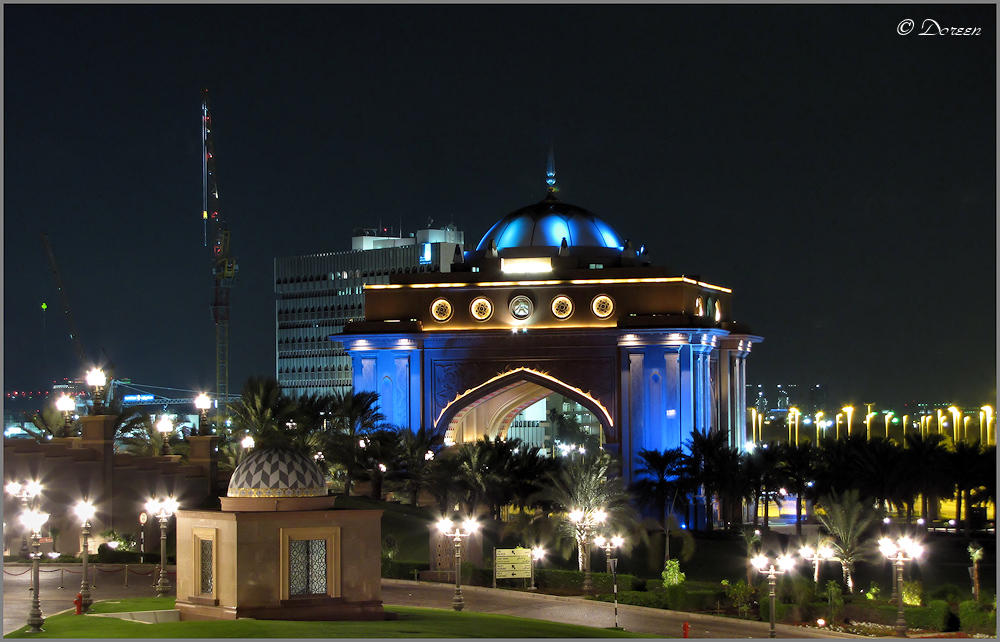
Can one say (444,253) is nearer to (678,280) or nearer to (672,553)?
(678,280)

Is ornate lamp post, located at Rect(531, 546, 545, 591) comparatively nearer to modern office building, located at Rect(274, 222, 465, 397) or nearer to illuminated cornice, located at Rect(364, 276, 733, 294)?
illuminated cornice, located at Rect(364, 276, 733, 294)

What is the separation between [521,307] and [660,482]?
1225 centimetres

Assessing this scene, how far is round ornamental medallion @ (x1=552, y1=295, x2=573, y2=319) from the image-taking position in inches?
2442

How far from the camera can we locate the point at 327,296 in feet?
444

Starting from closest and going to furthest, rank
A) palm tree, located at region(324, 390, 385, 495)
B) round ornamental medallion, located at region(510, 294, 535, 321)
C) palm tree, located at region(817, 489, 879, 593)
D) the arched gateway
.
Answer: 1. palm tree, located at region(817, 489, 879, 593)
2. palm tree, located at region(324, 390, 385, 495)
3. the arched gateway
4. round ornamental medallion, located at region(510, 294, 535, 321)

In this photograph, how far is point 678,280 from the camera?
60.9m

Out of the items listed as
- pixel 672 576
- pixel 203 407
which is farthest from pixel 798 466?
pixel 203 407

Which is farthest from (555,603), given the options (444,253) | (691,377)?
(444,253)

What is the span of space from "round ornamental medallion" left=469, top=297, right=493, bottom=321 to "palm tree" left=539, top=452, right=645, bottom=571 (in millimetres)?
17898

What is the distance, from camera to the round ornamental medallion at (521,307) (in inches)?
2458

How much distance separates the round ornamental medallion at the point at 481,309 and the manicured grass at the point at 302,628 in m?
35.6

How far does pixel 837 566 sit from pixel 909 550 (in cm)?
838

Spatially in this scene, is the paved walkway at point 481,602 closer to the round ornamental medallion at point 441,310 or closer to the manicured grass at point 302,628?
the manicured grass at point 302,628

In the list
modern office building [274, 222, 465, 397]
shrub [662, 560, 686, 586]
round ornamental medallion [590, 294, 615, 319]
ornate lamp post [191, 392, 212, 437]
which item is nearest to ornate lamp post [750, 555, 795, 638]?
shrub [662, 560, 686, 586]
